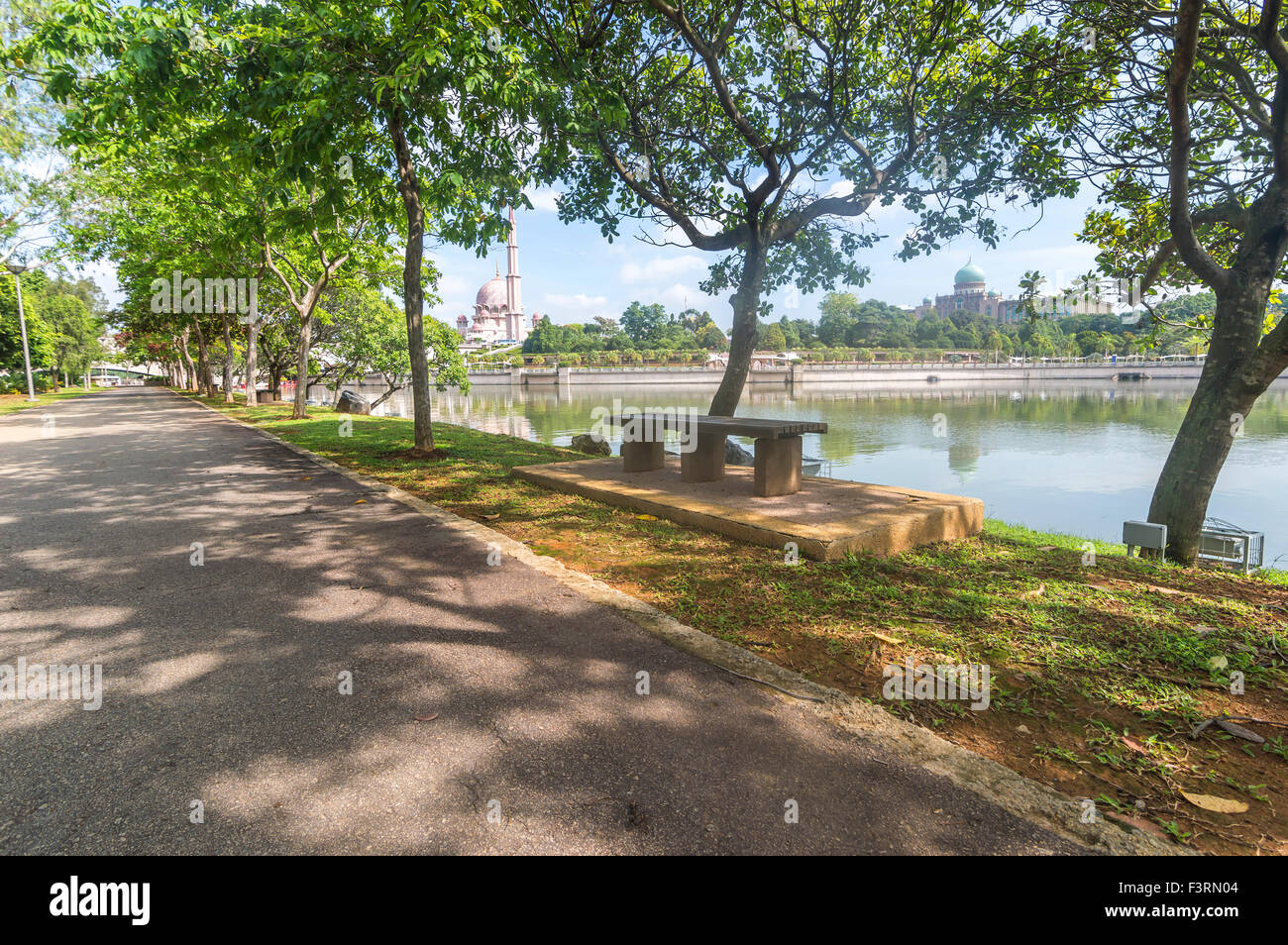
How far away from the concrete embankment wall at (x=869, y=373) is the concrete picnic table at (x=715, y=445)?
69.7 m

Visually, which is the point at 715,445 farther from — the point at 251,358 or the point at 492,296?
the point at 492,296

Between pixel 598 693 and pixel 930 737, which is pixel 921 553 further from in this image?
pixel 598 693

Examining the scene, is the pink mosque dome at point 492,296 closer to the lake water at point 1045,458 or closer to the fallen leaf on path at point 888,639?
the lake water at point 1045,458

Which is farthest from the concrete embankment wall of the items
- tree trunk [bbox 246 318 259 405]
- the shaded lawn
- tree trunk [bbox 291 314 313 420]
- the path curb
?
the path curb

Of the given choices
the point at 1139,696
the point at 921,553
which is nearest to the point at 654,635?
the point at 1139,696

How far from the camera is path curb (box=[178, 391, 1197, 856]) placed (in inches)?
83.4

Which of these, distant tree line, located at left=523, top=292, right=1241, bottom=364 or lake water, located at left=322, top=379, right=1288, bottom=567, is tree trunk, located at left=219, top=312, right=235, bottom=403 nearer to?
lake water, located at left=322, top=379, right=1288, bottom=567

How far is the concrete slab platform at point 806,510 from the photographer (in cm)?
531

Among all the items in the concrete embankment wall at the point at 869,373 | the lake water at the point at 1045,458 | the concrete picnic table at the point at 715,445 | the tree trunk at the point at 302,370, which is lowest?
the lake water at the point at 1045,458

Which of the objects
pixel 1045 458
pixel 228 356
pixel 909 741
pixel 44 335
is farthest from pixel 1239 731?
pixel 44 335

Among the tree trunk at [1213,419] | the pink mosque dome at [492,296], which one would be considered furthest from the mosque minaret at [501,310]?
the tree trunk at [1213,419]

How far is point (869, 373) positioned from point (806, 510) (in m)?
81.3

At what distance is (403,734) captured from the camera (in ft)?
8.77
